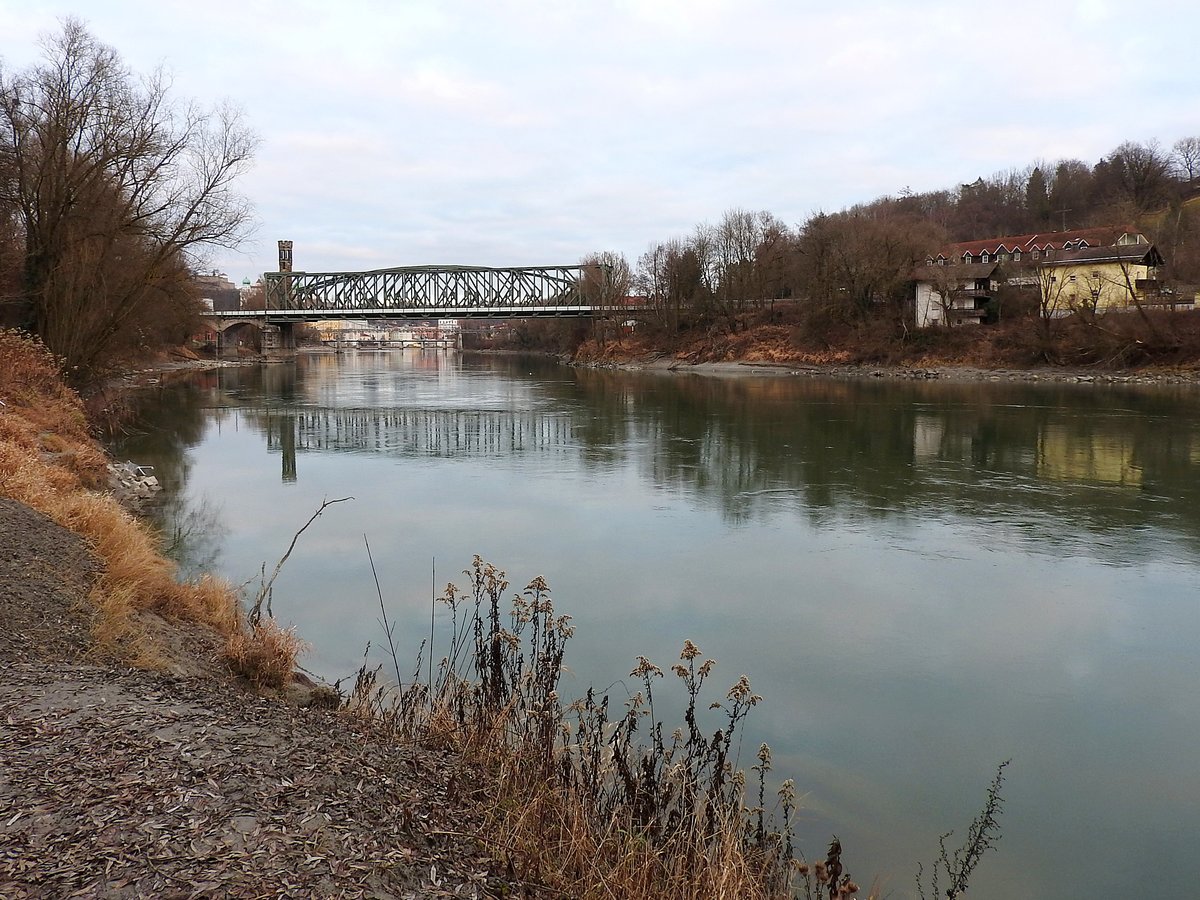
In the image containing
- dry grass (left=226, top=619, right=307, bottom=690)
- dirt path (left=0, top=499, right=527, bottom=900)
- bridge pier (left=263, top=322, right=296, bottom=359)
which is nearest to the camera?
dirt path (left=0, top=499, right=527, bottom=900)

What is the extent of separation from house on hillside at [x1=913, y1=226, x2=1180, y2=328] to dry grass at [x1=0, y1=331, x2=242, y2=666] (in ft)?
185

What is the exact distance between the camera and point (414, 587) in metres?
11.8

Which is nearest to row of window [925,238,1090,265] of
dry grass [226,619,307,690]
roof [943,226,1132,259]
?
roof [943,226,1132,259]

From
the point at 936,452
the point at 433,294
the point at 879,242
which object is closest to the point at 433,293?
the point at 433,294

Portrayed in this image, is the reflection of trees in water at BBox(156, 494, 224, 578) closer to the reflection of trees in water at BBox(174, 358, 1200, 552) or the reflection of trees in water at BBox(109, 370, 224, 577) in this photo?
the reflection of trees in water at BBox(109, 370, 224, 577)

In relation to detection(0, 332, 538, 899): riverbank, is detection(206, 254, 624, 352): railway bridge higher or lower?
higher

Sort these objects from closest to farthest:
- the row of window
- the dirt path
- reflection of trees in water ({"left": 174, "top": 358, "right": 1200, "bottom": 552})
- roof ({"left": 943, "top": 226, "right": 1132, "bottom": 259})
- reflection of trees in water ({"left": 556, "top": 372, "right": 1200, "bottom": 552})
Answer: the dirt path
reflection of trees in water ({"left": 556, "top": 372, "right": 1200, "bottom": 552})
reflection of trees in water ({"left": 174, "top": 358, "right": 1200, "bottom": 552})
the row of window
roof ({"left": 943, "top": 226, "right": 1132, "bottom": 259})

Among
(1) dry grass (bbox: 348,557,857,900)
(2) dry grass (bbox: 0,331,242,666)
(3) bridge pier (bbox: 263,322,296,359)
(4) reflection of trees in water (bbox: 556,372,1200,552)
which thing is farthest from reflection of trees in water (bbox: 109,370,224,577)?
(3) bridge pier (bbox: 263,322,296,359)

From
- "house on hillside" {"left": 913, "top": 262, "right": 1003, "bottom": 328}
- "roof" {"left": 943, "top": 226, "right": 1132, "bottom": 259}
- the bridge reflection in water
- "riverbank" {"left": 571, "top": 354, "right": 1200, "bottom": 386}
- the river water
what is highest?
"roof" {"left": 943, "top": 226, "right": 1132, "bottom": 259}

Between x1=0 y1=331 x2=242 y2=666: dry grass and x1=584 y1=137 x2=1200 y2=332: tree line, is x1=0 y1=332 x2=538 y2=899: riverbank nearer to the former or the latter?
x1=0 y1=331 x2=242 y2=666: dry grass

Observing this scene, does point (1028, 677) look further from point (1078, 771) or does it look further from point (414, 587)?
point (414, 587)

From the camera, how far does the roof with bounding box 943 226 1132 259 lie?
69594 millimetres

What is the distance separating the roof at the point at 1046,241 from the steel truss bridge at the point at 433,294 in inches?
1342

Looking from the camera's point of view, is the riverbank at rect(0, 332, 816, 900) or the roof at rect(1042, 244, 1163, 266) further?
the roof at rect(1042, 244, 1163, 266)
